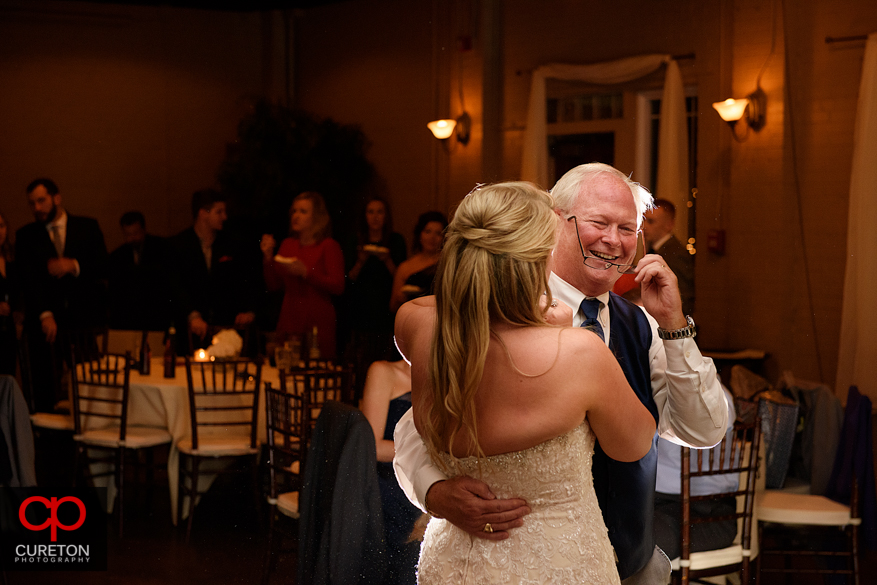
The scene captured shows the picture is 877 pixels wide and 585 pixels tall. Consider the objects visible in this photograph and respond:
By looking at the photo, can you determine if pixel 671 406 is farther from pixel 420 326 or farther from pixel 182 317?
pixel 182 317

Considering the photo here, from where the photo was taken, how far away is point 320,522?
2799mm

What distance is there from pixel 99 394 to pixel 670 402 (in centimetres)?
349

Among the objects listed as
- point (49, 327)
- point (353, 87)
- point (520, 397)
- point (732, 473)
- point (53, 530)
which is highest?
point (353, 87)

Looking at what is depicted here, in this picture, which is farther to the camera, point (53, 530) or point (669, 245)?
point (669, 245)

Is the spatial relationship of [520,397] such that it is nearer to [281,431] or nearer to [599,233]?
[599,233]

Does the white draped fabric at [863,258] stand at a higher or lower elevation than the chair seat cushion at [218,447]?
higher

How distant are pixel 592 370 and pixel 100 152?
193 inches

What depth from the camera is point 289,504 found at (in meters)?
3.30

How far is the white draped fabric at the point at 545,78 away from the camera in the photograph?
484cm

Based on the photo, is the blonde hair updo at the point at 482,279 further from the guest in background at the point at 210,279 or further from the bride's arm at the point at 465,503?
the guest in background at the point at 210,279

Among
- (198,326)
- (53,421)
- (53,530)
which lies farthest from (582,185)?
(53,421)

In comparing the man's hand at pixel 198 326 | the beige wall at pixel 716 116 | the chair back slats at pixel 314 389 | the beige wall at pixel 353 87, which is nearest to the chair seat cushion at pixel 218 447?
the chair back slats at pixel 314 389

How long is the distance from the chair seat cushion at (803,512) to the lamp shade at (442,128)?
300 centimetres

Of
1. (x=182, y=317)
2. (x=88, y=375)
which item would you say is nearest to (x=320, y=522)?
(x=88, y=375)
